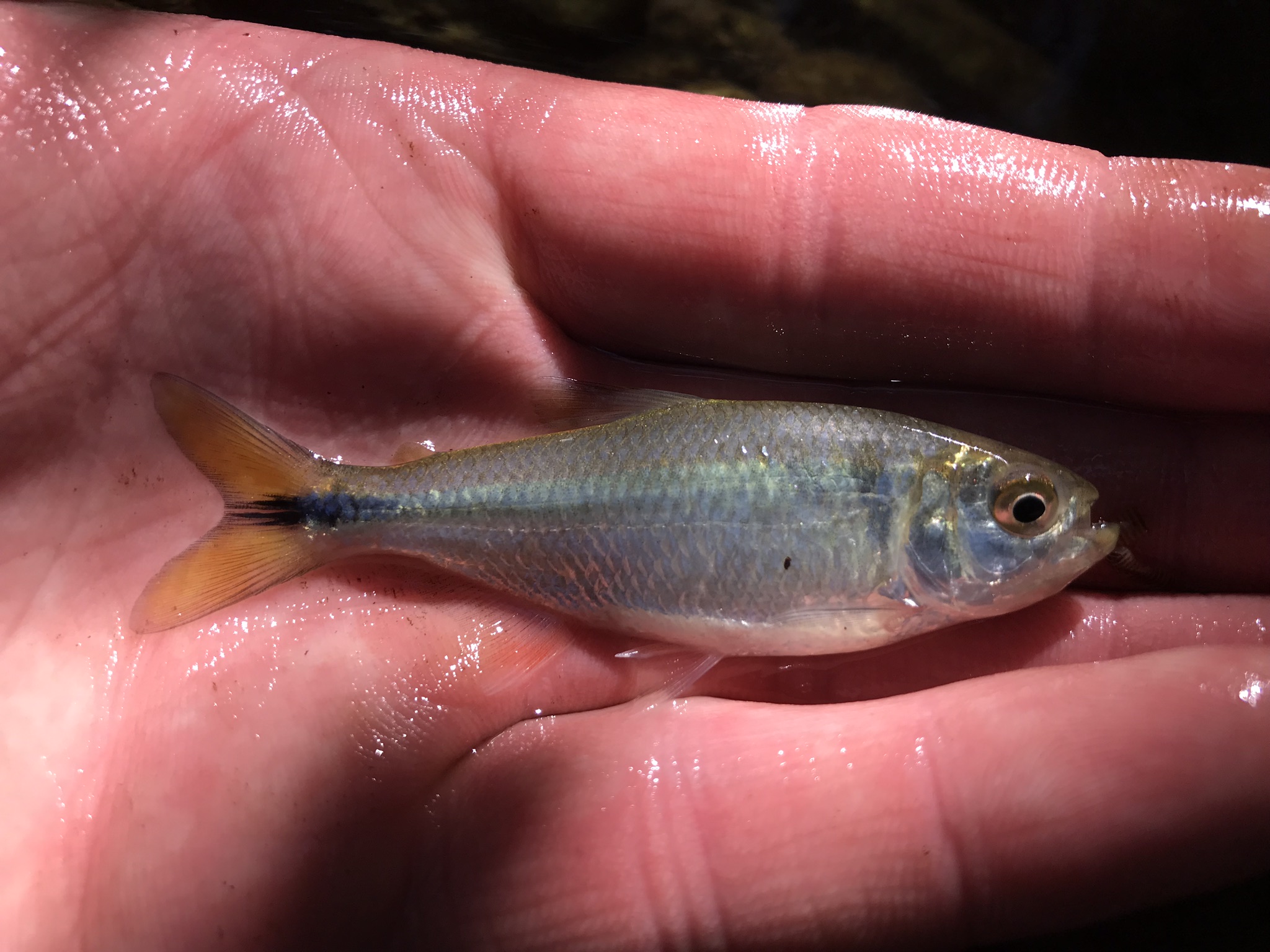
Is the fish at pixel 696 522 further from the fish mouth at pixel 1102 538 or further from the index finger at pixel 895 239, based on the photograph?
the index finger at pixel 895 239

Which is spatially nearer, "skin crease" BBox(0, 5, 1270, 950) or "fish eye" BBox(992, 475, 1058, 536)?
"skin crease" BBox(0, 5, 1270, 950)

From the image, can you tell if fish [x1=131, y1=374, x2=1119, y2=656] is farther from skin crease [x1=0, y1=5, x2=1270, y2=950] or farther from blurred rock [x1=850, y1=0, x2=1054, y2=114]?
blurred rock [x1=850, y1=0, x2=1054, y2=114]

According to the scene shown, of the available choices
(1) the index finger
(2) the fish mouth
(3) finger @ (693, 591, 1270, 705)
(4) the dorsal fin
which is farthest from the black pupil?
(4) the dorsal fin

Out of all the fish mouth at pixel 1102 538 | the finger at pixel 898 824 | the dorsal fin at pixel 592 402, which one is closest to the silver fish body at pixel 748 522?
the fish mouth at pixel 1102 538

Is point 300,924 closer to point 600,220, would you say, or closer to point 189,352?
point 189,352

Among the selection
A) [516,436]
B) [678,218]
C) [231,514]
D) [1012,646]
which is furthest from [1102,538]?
[231,514]

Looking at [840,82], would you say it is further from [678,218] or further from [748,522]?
[748,522]
